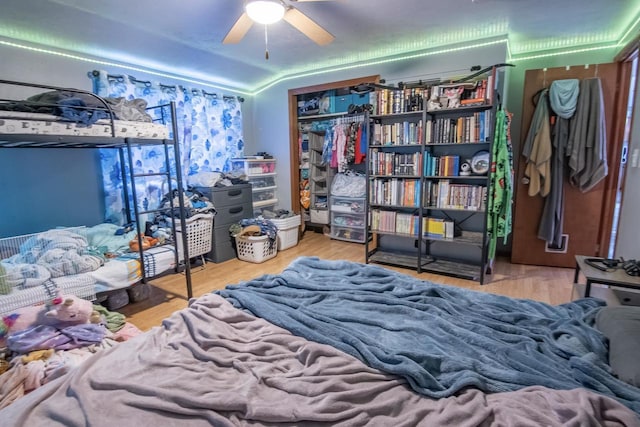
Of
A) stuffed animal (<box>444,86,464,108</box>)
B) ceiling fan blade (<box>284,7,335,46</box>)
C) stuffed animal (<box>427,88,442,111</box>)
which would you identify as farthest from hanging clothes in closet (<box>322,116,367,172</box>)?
ceiling fan blade (<box>284,7,335,46</box>)

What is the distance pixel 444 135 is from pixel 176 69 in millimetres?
→ 3139

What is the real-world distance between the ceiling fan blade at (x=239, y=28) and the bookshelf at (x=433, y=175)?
58.6 inches

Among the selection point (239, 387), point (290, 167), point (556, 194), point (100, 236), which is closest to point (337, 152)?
point (290, 167)

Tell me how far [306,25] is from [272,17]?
0.29 meters

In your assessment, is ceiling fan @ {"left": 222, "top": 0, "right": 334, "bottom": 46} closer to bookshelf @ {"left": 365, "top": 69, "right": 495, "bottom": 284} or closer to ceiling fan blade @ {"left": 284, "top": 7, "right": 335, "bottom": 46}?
ceiling fan blade @ {"left": 284, "top": 7, "right": 335, "bottom": 46}

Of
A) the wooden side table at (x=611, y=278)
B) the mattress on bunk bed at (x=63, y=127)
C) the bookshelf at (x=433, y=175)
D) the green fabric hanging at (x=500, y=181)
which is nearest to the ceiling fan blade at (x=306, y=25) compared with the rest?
the bookshelf at (x=433, y=175)

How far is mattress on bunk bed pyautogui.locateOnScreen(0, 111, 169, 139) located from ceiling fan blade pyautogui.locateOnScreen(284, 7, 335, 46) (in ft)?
4.26

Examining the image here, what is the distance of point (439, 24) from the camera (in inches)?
111

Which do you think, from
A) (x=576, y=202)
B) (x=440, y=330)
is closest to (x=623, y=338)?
(x=440, y=330)

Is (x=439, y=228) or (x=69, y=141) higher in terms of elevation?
(x=69, y=141)

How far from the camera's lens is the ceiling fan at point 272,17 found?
6.49 feet

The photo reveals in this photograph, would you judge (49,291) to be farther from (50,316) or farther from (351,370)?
(351,370)

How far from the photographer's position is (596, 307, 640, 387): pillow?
1.02m

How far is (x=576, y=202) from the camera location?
3236mm
